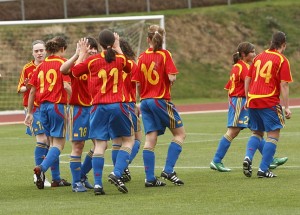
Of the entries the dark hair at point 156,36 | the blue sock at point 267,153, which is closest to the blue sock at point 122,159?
the dark hair at point 156,36

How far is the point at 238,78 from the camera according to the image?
15258 mm

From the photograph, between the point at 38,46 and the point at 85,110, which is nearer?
the point at 85,110

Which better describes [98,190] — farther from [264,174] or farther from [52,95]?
[264,174]

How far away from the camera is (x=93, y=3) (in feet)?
159

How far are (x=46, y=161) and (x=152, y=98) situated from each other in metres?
1.64

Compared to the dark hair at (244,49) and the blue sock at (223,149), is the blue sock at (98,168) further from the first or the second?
the dark hair at (244,49)

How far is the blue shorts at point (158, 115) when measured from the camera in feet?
43.9

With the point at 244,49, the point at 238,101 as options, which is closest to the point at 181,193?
the point at 238,101

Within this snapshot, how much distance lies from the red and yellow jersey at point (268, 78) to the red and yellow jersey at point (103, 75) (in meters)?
2.29

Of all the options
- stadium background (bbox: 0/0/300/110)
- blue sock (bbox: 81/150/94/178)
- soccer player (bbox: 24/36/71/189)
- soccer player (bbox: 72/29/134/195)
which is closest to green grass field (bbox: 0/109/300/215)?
blue sock (bbox: 81/150/94/178)

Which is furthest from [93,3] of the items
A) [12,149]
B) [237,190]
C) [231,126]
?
[237,190]

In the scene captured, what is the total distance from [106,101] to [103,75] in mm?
326

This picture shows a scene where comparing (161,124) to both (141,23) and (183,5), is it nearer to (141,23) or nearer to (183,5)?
(141,23)

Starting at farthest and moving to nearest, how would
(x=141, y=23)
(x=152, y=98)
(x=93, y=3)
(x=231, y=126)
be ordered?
(x=93, y=3), (x=141, y=23), (x=231, y=126), (x=152, y=98)
